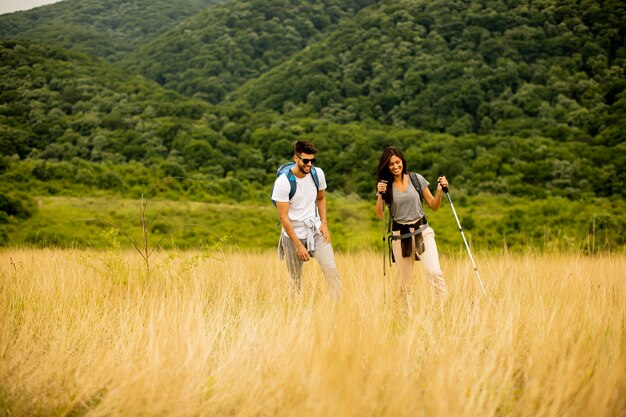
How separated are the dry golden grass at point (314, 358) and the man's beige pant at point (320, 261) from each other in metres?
0.21

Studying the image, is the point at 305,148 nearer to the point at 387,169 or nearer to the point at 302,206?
the point at 302,206

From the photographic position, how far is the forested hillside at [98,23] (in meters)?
102

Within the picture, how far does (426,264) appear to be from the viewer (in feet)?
Answer: 16.3

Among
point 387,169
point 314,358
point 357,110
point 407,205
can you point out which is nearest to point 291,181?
point 387,169

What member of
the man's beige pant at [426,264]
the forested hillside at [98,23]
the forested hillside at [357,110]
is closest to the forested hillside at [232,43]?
the forested hillside at [357,110]

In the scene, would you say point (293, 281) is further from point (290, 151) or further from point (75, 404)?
point (290, 151)

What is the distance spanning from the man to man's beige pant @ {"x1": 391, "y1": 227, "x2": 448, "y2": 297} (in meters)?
0.62

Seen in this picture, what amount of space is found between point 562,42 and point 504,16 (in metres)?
9.30

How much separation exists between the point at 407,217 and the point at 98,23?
12741cm

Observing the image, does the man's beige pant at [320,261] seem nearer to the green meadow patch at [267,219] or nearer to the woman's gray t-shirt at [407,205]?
the woman's gray t-shirt at [407,205]

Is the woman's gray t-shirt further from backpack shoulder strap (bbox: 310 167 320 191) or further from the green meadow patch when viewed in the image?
the green meadow patch

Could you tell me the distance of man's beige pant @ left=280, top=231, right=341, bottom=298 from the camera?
16.0 feet

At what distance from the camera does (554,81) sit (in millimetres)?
60188

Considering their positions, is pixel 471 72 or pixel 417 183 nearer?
pixel 417 183
